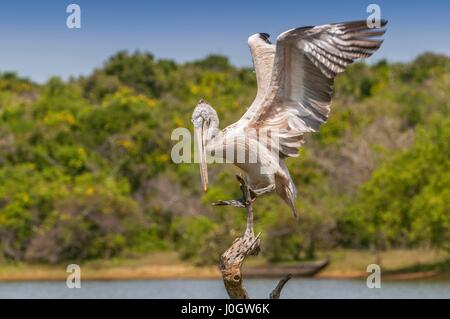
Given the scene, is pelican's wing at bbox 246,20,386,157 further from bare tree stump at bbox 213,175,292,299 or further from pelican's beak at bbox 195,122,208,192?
bare tree stump at bbox 213,175,292,299

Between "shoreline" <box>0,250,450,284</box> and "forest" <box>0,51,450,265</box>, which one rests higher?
"forest" <box>0,51,450,265</box>

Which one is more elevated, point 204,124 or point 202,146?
point 204,124

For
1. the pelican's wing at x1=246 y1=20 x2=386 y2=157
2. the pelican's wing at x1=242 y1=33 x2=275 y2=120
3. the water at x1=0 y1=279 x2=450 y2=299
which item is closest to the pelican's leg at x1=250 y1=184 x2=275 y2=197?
the pelican's wing at x1=246 y1=20 x2=386 y2=157

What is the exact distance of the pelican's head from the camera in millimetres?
10039

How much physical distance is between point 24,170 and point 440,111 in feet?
45.6

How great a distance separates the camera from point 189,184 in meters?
37.5

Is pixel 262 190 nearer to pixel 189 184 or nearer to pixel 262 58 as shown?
pixel 262 58

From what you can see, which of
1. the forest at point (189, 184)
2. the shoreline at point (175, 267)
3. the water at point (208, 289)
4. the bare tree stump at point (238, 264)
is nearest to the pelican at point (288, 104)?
the bare tree stump at point (238, 264)

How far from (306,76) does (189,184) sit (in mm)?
27035

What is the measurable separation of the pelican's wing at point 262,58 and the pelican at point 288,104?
0.06 m

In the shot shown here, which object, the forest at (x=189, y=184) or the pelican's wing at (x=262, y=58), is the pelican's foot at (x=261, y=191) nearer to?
the pelican's wing at (x=262, y=58)

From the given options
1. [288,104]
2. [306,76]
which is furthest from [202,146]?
[306,76]

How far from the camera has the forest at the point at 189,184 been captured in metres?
32.0
